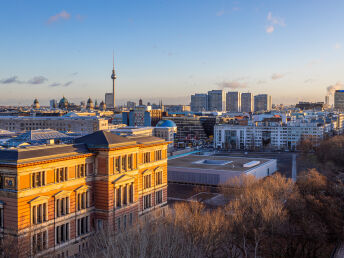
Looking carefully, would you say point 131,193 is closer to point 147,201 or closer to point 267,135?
point 147,201

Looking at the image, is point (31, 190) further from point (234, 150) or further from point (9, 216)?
point (234, 150)

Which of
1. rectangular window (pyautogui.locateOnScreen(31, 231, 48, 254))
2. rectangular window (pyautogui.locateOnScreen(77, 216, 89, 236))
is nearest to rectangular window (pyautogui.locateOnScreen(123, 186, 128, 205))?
rectangular window (pyautogui.locateOnScreen(77, 216, 89, 236))

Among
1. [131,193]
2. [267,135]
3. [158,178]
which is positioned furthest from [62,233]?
[267,135]

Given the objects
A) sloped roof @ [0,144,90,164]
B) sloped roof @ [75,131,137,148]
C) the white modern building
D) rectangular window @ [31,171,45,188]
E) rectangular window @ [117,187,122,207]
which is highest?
sloped roof @ [75,131,137,148]

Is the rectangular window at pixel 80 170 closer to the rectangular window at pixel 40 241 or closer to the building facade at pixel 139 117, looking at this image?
the rectangular window at pixel 40 241

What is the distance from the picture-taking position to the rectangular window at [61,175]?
31.4 metres

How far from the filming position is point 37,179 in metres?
29.7

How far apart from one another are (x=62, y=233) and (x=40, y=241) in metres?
2.37

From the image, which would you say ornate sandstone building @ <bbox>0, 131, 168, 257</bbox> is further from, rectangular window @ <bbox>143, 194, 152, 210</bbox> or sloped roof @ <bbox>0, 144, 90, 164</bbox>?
rectangular window @ <bbox>143, 194, 152, 210</bbox>

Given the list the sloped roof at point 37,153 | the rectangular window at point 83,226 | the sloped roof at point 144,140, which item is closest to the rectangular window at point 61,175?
the sloped roof at point 37,153

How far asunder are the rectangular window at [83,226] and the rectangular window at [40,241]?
374 centimetres

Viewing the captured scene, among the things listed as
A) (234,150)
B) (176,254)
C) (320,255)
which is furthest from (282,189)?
(234,150)

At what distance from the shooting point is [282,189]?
148 ft

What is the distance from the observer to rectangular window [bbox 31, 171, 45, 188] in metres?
29.3
